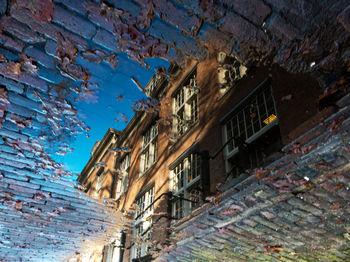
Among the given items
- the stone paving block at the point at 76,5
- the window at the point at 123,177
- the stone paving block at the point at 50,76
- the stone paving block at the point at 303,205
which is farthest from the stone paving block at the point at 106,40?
the window at the point at 123,177

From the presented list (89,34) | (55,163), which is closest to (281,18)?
(89,34)

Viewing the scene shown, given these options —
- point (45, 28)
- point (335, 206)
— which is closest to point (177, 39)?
point (45, 28)

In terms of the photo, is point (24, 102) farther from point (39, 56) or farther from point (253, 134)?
point (253, 134)

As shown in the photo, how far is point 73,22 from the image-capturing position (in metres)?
3.09

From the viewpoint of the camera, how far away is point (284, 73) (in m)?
7.18

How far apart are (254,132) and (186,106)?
4788mm

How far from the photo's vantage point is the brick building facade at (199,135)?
6829mm

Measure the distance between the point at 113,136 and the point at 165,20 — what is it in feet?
55.9

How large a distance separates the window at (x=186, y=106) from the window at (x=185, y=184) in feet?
5.26

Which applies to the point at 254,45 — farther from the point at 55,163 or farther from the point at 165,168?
the point at 165,168

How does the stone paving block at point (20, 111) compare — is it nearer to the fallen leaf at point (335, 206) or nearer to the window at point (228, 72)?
the fallen leaf at point (335, 206)

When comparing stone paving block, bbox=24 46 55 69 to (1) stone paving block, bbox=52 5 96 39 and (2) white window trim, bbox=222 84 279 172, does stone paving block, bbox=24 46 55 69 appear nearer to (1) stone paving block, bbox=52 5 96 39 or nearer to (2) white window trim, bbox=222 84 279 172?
(1) stone paving block, bbox=52 5 96 39

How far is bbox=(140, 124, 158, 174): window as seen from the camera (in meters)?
13.9

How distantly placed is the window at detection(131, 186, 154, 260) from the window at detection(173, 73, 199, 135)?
3.23m
